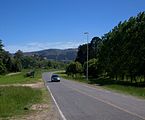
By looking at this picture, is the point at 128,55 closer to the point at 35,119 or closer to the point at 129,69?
the point at 129,69

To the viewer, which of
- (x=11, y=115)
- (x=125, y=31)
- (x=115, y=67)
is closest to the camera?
(x=11, y=115)

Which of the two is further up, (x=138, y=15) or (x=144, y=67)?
(x=138, y=15)

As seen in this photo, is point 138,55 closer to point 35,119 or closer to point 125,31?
point 125,31

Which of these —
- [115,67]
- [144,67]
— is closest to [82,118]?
[144,67]

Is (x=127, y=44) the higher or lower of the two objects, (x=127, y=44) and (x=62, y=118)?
the higher

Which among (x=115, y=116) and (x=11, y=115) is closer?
(x=115, y=116)

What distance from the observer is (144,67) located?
58625 mm

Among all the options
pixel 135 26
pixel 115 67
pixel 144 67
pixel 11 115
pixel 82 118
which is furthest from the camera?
pixel 115 67

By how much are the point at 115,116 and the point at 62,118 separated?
242cm

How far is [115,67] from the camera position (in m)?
74.2

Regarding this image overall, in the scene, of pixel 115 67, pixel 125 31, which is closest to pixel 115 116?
pixel 125 31

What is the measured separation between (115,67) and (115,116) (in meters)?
55.9

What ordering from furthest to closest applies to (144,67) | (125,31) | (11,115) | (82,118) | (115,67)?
(115,67) < (125,31) < (144,67) < (11,115) < (82,118)

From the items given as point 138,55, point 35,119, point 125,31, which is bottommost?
point 35,119
